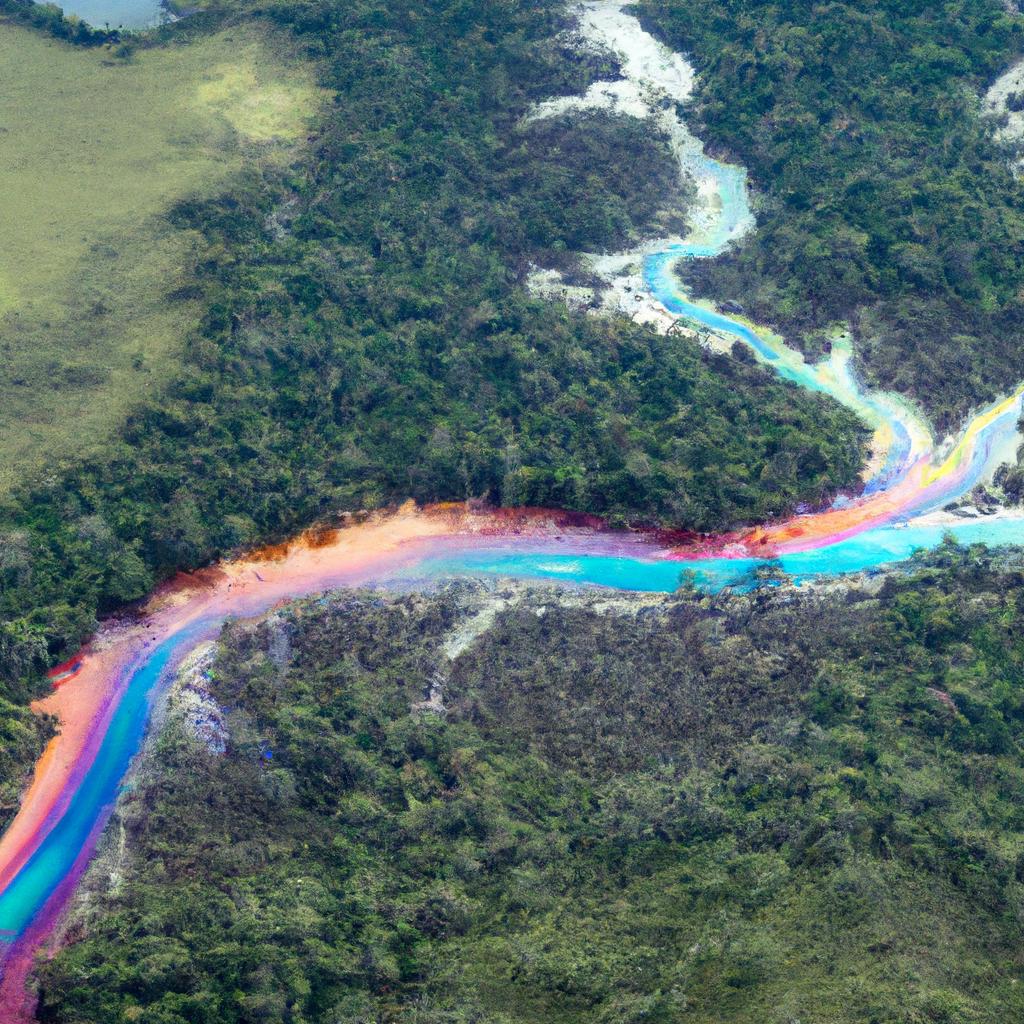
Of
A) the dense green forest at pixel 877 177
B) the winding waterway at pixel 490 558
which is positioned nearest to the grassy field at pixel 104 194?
the winding waterway at pixel 490 558

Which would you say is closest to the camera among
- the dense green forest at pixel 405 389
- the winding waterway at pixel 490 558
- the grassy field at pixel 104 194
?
the winding waterway at pixel 490 558

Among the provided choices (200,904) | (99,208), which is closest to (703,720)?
(200,904)

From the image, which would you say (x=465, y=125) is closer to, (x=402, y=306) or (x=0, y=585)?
(x=402, y=306)

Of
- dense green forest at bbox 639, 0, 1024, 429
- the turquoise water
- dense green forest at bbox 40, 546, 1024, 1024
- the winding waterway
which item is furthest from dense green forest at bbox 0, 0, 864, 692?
dense green forest at bbox 639, 0, 1024, 429

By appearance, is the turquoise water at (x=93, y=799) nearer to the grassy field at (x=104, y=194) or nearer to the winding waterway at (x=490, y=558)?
the winding waterway at (x=490, y=558)

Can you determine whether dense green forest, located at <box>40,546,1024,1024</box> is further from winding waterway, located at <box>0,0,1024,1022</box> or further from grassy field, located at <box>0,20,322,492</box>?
grassy field, located at <box>0,20,322,492</box>

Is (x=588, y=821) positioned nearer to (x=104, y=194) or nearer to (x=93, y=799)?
(x=93, y=799)
